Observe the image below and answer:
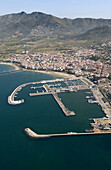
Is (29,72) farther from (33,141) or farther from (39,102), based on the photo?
(33,141)

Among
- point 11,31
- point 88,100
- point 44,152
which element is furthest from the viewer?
point 11,31

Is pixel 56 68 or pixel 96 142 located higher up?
pixel 56 68

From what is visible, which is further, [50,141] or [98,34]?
[98,34]

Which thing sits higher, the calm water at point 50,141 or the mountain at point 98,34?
the mountain at point 98,34

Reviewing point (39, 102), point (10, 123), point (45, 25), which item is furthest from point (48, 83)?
point (45, 25)

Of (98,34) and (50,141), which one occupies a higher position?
(98,34)

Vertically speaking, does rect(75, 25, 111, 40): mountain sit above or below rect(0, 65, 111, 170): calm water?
above

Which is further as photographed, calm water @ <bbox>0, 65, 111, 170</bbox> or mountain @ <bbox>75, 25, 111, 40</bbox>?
mountain @ <bbox>75, 25, 111, 40</bbox>

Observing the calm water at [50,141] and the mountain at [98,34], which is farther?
the mountain at [98,34]
